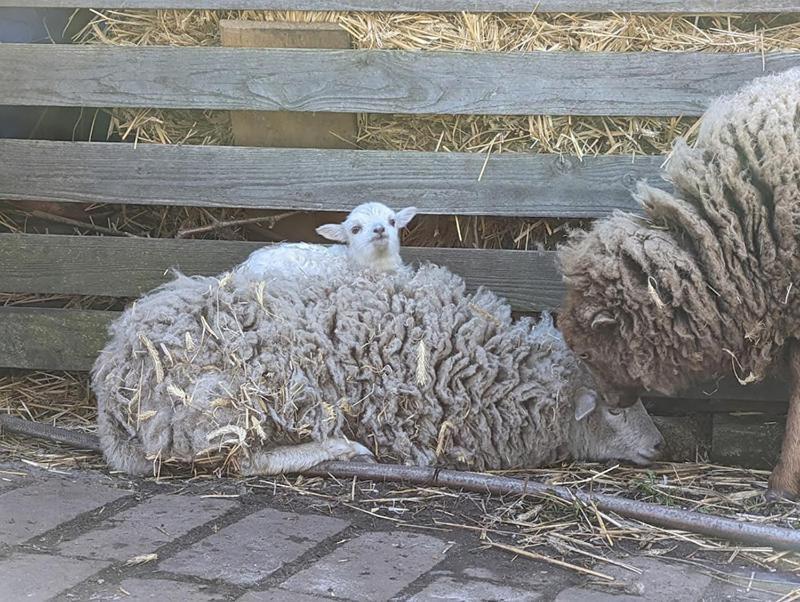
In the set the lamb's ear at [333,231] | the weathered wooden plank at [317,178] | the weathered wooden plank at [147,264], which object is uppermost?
the weathered wooden plank at [317,178]

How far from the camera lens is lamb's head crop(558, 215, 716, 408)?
3986mm

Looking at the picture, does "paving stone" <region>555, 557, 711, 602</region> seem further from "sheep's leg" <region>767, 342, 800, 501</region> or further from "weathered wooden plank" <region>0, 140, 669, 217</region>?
"weathered wooden plank" <region>0, 140, 669, 217</region>

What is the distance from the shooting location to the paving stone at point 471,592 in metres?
3.12

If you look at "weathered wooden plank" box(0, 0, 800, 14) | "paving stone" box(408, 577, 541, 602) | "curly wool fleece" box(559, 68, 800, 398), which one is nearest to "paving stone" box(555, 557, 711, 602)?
"paving stone" box(408, 577, 541, 602)

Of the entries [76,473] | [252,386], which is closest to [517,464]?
[252,386]

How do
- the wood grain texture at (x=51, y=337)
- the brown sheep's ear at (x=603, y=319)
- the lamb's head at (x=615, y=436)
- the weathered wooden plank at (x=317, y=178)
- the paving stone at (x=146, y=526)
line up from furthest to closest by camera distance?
the wood grain texture at (x=51, y=337) → the weathered wooden plank at (x=317, y=178) → the lamb's head at (x=615, y=436) → the brown sheep's ear at (x=603, y=319) → the paving stone at (x=146, y=526)

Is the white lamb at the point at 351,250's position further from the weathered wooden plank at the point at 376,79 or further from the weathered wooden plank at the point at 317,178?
the weathered wooden plank at the point at 376,79

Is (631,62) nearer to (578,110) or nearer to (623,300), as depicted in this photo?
(578,110)

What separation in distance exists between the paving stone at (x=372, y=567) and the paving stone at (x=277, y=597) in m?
0.03

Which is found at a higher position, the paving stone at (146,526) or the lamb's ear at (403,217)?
the lamb's ear at (403,217)

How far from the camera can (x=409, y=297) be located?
4.67 m

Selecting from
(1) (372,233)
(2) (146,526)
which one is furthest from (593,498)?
(2) (146,526)

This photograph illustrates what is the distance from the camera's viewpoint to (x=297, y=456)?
435cm

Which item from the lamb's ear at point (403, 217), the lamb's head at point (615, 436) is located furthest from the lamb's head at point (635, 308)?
the lamb's ear at point (403, 217)
